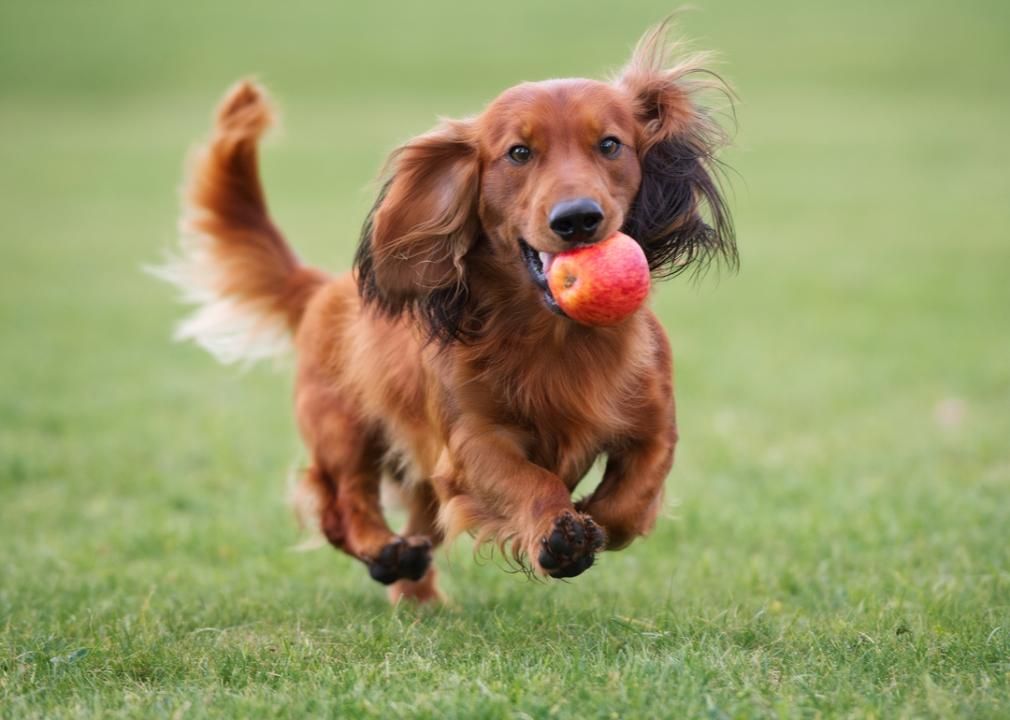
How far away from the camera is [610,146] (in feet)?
13.8

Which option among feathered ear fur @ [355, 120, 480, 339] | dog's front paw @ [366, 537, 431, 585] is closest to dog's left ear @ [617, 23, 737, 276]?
feathered ear fur @ [355, 120, 480, 339]

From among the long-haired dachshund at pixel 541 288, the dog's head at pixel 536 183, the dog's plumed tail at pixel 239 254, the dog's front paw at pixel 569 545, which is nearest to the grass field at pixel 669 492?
the dog's front paw at pixel 569 545

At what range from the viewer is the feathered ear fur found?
14.4 ft

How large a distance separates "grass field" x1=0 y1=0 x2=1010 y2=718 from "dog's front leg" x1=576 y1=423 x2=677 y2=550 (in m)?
0.31

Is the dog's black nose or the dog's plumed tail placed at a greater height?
the dog's black nose

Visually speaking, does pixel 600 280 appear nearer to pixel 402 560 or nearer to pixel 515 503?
pixel 515 503

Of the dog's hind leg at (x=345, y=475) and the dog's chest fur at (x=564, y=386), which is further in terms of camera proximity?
the dog's hind leg at (x=345, y=475)

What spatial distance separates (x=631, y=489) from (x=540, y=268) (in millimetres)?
809

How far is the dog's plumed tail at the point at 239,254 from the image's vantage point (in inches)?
238

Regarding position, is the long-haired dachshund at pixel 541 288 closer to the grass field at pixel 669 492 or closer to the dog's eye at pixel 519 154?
the dog's eye at pixel 519 154

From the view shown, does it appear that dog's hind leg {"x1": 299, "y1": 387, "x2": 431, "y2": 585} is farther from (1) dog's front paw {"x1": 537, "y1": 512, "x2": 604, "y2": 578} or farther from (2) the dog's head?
(1) dog's front paw {"x1": 537, "y1": 512, "x2": 604, "y2": 578}

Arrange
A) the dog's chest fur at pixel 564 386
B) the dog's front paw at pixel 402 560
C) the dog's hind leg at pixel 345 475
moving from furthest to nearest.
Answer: the dog's hind leg at pixel 345 475 → the dog's front paw at pixel 402 560 → the dog's chest fur at pixel 564 386

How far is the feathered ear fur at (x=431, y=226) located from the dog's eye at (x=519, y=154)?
0.20 m

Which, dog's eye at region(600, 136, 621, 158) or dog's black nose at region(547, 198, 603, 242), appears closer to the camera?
dog's black nose at region(547, 198, 603, 242)
